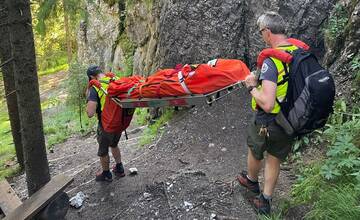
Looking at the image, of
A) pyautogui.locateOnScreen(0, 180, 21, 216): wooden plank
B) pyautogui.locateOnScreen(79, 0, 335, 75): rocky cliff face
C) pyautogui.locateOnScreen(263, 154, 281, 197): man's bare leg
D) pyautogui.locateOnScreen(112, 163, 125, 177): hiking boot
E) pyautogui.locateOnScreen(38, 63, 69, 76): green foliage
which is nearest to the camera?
pyautogui.locateOnScreen(263, 154, 281, 197): man's bare leg

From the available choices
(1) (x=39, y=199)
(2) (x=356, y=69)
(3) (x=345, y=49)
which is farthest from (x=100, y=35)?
(2) (x=356, y=69)

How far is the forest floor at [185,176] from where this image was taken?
222 inches

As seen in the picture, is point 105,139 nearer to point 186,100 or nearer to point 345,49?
point 186,100

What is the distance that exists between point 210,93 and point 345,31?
10.9 feet

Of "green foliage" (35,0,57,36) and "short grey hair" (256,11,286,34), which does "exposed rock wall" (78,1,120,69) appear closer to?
"green foliage" (35,0,57,36)

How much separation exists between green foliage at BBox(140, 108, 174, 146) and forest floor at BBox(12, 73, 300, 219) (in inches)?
8.0

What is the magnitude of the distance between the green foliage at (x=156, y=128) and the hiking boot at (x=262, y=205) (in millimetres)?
4127

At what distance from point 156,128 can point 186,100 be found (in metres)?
4.11

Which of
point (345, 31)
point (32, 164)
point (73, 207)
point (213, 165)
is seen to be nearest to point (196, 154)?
point (213, 165)

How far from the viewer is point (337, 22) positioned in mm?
7473

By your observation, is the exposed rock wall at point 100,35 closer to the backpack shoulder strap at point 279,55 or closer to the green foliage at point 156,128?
the green foliage at point 156,128

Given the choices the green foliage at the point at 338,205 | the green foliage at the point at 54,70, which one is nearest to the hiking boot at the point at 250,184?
the green foliage at the point at 338,205

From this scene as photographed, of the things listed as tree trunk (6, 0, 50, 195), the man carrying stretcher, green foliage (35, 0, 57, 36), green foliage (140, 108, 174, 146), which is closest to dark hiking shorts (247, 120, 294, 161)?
the man carrying stretcher

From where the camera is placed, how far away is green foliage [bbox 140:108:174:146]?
9.22 m
